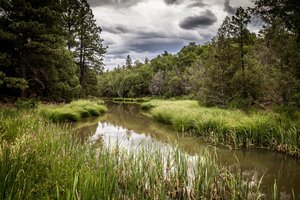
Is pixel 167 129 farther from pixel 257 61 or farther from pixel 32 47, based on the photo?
pixel 32 47

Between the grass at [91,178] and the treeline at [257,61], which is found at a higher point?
the treeline at [257,61]

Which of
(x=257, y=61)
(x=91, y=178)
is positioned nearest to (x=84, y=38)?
(x=257, y=61)

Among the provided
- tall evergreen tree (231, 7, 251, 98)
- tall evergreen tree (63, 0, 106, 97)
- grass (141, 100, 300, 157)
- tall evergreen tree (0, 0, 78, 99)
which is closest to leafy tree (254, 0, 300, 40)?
grass (141, 100, 300, 157)

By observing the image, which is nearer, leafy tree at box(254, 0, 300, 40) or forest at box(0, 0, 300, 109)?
leafy tree at box(254, 0, 300, 40)

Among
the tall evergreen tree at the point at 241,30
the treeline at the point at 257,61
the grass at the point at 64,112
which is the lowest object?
the grass at the point at 64,112

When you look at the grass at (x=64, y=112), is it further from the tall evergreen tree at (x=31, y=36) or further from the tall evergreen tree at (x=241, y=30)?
the tall evergreen tree at (x=241, y=30)

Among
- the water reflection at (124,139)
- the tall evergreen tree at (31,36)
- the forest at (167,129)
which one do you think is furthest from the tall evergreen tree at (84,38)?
the water reflection at (124,139)

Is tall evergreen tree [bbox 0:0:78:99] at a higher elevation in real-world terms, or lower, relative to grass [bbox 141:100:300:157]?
higher

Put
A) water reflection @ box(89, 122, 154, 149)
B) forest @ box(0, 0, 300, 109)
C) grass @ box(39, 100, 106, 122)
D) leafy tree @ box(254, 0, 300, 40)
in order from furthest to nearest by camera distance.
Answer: grass @ box(39, 100, 106, 122) < forest @ box(0, 0, 300, 109) < water reflection @ box(89, 122, 154, 149) < leafy tree @ box(254, 0, 300, 40)

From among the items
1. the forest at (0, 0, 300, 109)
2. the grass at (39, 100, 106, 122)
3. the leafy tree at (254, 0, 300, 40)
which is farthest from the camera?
the grass at (39, 100, 106, 122)

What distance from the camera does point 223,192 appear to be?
4.90 m

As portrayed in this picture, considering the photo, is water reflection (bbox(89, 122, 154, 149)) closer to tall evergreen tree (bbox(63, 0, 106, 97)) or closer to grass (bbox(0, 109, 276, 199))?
grass (bbox(0, 109, 276, 199))

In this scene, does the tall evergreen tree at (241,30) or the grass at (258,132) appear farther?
the tall evergreen tree at (241,30)

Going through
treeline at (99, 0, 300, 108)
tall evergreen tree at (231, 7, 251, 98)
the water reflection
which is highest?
tall evergreen tree at (231, 7, 251, 98)
